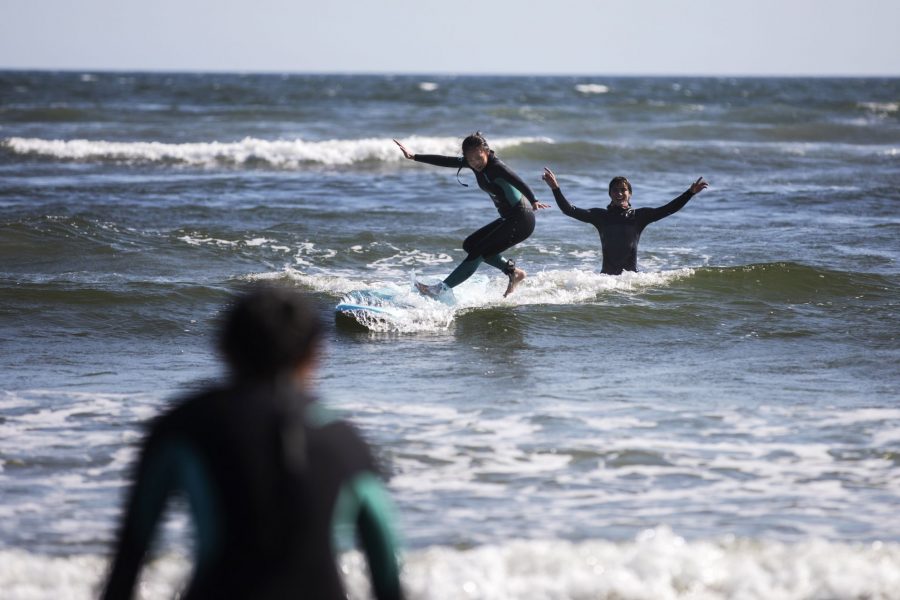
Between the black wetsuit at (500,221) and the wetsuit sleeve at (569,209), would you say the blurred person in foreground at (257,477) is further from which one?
the wetsuit sleeve at (569,209)

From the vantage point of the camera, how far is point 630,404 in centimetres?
723

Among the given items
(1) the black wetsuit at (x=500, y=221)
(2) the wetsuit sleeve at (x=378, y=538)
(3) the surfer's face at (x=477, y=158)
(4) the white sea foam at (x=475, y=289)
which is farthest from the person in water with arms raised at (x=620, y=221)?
(2) the wetsuit sleeve at (x=378, y=538)

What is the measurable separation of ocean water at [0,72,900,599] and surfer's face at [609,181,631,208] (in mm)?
803

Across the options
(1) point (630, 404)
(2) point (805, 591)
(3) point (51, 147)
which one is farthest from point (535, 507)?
(3) point (51, 147)

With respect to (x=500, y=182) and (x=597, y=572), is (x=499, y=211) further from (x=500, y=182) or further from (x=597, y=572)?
(x=597, y=572)

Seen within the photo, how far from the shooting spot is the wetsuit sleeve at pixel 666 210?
10.6 m

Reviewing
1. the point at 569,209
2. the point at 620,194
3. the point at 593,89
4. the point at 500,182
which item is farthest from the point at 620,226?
the point at 593,89

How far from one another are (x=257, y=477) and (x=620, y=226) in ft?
30.2

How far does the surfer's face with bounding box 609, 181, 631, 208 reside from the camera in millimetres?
11078

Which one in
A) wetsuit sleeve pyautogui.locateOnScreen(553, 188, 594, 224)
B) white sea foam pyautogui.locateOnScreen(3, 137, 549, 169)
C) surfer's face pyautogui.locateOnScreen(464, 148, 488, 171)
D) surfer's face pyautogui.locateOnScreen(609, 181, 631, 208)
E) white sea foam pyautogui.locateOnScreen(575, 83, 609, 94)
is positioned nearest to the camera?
surfer's face pyautogui.locateOnScreen(464, 148, 488, 171)

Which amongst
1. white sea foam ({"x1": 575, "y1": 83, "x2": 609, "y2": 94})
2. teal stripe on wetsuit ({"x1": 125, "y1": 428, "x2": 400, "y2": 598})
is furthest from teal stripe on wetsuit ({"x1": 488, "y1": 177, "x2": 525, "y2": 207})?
white sea foam ({"x1": 575, "y1": 83, "x2": 609, "y2": 94})

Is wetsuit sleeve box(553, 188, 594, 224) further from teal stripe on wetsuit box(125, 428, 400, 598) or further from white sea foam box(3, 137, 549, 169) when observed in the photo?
white sea foam box(3, 137, 549, 169)

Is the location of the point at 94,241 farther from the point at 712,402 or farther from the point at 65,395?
the point at 712,402

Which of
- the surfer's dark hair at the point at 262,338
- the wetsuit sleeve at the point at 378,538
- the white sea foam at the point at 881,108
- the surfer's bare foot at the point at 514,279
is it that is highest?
the white sea foam at the point at 881,108
